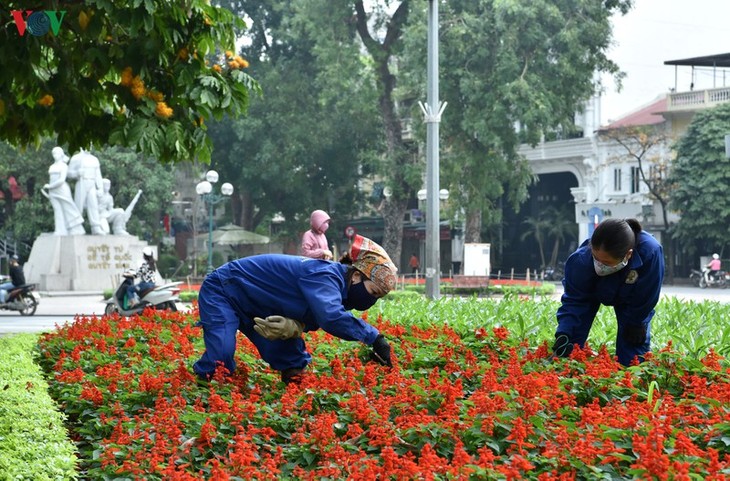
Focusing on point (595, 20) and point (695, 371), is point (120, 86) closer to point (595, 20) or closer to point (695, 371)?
point (695, 371)

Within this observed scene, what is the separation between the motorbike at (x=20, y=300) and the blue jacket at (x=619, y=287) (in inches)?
709

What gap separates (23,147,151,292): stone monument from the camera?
105 feet

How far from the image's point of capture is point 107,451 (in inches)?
178

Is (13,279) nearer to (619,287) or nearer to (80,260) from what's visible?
(80,260)

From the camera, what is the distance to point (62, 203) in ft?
105

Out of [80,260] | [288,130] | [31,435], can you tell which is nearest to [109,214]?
[80,260]

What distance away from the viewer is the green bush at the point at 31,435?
4301 mm

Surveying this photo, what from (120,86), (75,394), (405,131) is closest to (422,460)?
(75,394)

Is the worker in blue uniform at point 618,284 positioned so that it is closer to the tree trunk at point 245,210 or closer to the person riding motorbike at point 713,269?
the person riding motorbike at point 713,269

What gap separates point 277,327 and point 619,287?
1.97 m

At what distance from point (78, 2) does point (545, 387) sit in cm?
424

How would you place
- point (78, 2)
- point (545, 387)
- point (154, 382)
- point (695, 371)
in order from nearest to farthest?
point (545, 387) → point (695, 371) → point (154, 382) → point (78, 2)

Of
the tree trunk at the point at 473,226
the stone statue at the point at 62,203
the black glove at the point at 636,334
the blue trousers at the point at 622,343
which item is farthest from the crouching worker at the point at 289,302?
the tree trunk at the point at 473,226

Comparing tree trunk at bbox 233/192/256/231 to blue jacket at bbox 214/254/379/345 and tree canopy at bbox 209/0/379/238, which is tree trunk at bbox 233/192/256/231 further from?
blue jacket at bbox 214/254/379/345
